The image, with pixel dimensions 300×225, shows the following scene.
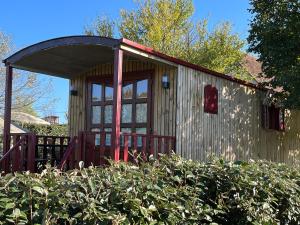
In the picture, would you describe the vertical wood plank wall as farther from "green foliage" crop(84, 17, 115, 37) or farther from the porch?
"green foliage" crop(84, 17, 115, 37)

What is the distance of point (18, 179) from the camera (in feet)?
11.7

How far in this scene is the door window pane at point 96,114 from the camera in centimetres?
1038

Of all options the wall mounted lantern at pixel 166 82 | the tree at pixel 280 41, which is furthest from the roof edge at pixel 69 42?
the tree at pixel 280 41

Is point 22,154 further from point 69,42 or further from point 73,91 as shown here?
point 73,91

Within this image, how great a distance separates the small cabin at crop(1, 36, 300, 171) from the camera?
27.2ft

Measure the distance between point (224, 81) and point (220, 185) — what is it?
18.8ft

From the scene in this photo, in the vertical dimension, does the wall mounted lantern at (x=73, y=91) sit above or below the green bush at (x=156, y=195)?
A: above

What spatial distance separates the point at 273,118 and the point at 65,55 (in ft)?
21.1

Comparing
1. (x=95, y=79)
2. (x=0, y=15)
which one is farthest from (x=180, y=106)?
(x=0, y=15)

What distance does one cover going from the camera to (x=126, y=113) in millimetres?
9859

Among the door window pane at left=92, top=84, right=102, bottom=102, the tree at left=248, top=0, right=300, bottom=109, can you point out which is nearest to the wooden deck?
the door window pane at left=92, top=84, right=102, bottom=102

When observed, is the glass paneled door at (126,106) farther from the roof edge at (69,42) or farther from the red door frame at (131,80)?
the roof edge at (69,42)

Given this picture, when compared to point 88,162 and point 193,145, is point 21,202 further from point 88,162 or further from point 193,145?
point 193,145

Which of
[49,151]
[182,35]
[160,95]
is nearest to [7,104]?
[49,151]
